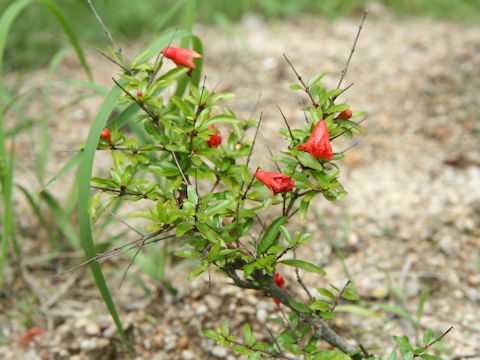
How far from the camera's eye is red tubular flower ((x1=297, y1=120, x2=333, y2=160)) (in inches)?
32.9

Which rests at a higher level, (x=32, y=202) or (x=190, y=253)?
(x=32, y=202)

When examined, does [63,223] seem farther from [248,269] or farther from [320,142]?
[320,142]

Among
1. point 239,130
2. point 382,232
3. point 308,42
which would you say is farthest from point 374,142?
point 239,130

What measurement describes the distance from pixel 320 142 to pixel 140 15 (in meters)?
2.86

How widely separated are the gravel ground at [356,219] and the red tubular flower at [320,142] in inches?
15.7

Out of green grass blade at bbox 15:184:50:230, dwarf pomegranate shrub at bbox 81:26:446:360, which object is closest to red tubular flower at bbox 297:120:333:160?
dwarf pomegranate shrub at bbox 81:26:446:360

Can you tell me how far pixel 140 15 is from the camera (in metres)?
3.31

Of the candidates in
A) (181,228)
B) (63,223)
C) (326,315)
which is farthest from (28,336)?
(326,315)

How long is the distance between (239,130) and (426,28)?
3208 millimetres

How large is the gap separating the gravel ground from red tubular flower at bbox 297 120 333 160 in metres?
0.40

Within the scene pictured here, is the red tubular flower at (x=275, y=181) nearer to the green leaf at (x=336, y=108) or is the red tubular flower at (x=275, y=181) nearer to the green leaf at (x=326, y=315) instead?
the green leaf at (x=336, y=108)

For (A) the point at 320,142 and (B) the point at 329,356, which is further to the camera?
(B) the point at 329,356

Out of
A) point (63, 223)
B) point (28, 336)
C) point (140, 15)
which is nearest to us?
point (28, 336)

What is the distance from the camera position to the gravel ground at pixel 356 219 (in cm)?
147
